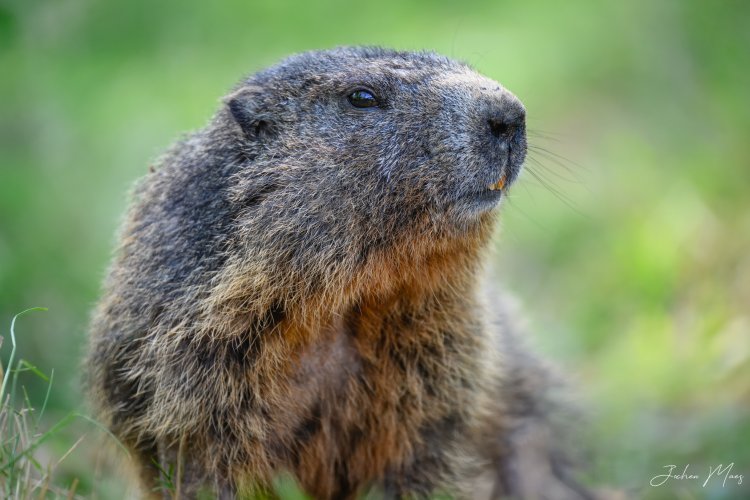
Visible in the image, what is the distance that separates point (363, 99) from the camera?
4676 mm

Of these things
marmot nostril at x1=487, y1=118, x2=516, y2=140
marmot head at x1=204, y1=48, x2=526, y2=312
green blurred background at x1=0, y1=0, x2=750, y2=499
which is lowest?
green blurred background at x1=0, y1=0, x2=750, y2=499

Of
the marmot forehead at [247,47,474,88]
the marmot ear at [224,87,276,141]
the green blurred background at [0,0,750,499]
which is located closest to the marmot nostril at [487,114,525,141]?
the marmot forehead at [247,47,474,88]

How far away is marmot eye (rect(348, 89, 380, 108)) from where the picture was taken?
467 cm

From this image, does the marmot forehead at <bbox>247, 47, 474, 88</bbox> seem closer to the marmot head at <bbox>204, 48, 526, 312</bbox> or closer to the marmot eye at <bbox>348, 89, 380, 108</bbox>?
the marmot head at <bbox>204, 48, 526, 312</bbox>

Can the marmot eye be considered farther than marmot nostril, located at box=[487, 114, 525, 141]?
Yes

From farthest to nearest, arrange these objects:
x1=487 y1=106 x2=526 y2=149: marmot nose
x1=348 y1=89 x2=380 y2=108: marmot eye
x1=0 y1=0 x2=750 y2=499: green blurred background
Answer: x1=0 y1=0 x2=750 y2=499: green blurred background → x1=348 y1=89 x2=380 y2=108: marmot eye → x1=487 y1=106 x2=526 y2=149: marmot nose

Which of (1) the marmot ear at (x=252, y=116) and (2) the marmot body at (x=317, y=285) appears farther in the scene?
(1) the marmot ear at (x=252, y=116)

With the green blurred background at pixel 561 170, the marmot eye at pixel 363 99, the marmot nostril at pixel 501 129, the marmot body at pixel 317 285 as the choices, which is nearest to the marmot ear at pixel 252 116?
the marmot body at pixel 317 285

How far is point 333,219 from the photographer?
177 inches

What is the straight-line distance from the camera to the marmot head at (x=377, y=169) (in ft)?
14.6

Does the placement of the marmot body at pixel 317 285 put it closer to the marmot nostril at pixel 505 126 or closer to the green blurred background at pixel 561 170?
the marmot nostril at pixel 505 126

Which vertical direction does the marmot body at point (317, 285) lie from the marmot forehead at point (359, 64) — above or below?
below

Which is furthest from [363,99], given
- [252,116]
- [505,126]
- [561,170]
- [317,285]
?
[561,170]

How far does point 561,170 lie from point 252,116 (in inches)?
269
